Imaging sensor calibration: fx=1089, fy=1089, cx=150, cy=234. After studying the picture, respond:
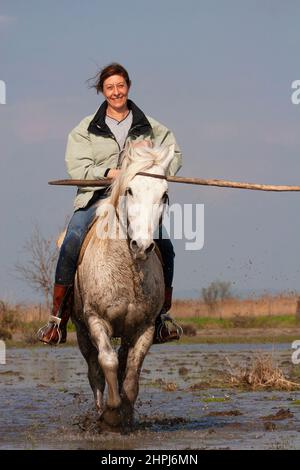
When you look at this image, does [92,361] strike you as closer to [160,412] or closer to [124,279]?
[124,279]

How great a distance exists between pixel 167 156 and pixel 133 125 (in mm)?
1148

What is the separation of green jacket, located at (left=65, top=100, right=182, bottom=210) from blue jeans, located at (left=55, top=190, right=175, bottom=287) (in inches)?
4.1

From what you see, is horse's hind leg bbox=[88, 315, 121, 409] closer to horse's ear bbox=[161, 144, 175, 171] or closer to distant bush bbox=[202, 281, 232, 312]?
horse's ear bbox=[161, 144, 175, 171]

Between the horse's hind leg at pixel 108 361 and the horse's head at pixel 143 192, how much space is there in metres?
1.03

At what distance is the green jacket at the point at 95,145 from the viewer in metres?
11.6

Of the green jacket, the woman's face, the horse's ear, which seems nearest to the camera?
the horse's ear

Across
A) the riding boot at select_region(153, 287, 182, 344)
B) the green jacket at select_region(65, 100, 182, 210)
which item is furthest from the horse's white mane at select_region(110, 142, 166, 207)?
the riding boot at select_region(153, 287, 182, 344)

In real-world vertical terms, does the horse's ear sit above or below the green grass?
above

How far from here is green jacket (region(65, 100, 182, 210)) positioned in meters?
11.6

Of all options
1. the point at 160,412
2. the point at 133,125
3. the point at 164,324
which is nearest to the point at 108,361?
the point at 164,324

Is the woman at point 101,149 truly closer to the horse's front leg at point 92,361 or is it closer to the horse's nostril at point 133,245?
the horse's front leg at point 92,361

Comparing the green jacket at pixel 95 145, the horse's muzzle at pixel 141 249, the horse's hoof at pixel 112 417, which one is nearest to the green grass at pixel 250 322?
the green jacket at pixel 95 145
